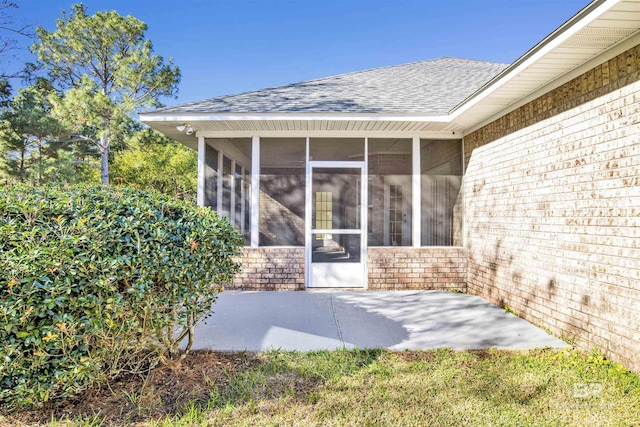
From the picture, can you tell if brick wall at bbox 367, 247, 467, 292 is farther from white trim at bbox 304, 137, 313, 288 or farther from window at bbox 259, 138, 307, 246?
window at bbox 259, 138, 307, 246

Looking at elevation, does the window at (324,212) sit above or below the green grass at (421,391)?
above

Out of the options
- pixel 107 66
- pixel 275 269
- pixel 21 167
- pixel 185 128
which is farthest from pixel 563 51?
pixel 107 66

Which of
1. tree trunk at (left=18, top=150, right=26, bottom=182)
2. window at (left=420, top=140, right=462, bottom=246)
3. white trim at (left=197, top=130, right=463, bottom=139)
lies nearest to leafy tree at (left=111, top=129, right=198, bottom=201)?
tree trunk at (left=18, top=150, right=26, bottom=182)

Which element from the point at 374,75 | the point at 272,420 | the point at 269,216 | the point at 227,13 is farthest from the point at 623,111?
the point at 227,13

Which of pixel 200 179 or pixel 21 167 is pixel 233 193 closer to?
pixel 200 179

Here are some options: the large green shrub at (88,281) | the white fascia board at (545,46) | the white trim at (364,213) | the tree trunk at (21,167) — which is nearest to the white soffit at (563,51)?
the white fascia board at (545,46)

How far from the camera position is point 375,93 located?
7199 millimetres

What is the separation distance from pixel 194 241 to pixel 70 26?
2018 cm

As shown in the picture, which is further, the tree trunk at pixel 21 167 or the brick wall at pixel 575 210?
the tree trunk at pixel 21 167

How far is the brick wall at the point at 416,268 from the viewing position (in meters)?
6.51

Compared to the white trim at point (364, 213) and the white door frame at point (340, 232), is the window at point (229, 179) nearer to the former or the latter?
the white door frame at point (340, 232)

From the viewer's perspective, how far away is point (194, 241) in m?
2.94

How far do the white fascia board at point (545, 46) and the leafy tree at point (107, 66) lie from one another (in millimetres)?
15750

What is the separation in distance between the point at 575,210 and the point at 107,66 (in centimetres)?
2088
